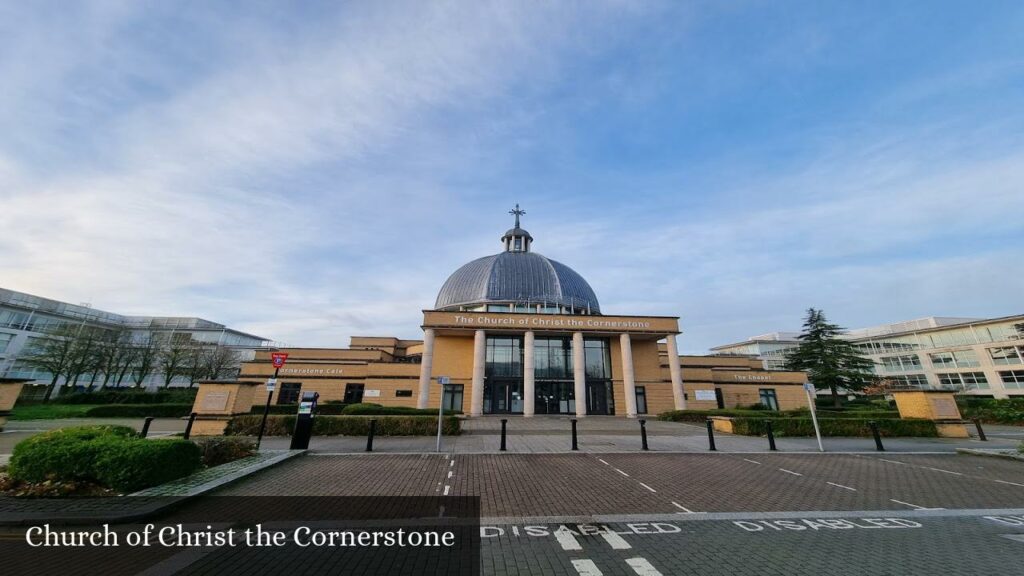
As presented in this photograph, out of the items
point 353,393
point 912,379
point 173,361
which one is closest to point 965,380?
point 912,379

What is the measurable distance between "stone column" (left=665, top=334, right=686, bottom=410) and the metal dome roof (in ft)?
39.5

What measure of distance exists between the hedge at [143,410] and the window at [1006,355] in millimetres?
92368

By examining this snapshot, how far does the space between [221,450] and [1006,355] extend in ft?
273

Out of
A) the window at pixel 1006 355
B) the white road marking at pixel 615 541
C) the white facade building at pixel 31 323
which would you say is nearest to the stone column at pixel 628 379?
the white road marking at pixel 615 541

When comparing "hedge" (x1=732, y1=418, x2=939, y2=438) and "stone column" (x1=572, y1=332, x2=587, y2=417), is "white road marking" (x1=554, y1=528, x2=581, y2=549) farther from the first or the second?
"stone column" (x1=572, y1=332, x2=587, y2=417)

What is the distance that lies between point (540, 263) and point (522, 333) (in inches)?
549

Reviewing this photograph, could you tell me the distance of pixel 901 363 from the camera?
6100 centimetres

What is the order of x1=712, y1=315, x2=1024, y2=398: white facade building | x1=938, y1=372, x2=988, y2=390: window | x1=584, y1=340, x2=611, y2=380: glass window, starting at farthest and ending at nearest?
x1=938, y1=372, x2=988, y2=390: window < x1=712, y1=315, x2=1024, y2=398: white facade building < x1=584, y1=340, x2=611, y2=380: glass window

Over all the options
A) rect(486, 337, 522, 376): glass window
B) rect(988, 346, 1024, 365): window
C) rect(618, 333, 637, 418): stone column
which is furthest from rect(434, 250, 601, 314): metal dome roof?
rect(988, 346, 1024, 365): window

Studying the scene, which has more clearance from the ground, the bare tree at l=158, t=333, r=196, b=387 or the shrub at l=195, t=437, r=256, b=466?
the bare tree at l=158, t=333, r=196, b=387

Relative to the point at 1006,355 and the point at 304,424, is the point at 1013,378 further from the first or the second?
the point at 304,424

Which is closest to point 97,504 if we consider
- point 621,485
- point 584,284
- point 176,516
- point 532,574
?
point 176,516

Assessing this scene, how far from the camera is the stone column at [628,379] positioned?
31484 millimetres

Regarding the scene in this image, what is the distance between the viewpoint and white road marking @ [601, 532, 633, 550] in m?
5.14
